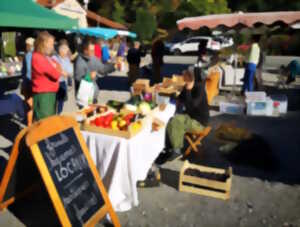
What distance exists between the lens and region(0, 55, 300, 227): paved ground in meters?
3.52

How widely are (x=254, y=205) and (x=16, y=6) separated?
6.21m

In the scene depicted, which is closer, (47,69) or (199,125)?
(47,69)

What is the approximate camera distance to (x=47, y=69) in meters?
4.24

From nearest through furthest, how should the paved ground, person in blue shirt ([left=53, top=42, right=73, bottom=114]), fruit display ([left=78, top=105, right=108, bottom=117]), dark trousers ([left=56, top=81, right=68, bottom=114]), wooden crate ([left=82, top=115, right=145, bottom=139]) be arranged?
wooden crate ([left=82, top=115, right=145, bottom=139])
the paved ground
fruit display ([left=78, top=105, right=108, bottom=117])
dark trousers ([left=56, top=81, right=68, bottom=114])
person in blue shirt ([left=53, top=42, right=73, bottom=114])

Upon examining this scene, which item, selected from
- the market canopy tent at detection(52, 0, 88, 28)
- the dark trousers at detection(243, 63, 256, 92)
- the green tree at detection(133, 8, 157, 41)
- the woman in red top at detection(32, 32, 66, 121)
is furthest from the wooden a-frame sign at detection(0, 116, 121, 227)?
the green tree at detection(133, 8, 157, 41)

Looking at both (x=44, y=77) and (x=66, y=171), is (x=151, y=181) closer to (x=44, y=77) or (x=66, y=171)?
(x=66, y=171)

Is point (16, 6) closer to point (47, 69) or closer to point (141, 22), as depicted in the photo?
point (47, 69)

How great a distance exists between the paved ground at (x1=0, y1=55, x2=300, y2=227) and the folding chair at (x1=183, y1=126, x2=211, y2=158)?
17 centimetres

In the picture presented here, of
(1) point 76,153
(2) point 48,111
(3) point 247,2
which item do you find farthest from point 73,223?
(3) point 247,2

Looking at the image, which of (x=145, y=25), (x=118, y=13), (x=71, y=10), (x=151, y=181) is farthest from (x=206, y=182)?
(x=118, y=13)

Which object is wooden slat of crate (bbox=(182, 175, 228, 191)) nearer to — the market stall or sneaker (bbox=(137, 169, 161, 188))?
sneaker (bbox=(137, 169, 161, 188))

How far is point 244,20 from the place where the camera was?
27.5 feet

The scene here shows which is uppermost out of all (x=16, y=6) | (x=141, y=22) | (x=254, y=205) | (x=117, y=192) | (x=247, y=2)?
(x=247, y=2)

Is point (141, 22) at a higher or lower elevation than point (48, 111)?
higher
